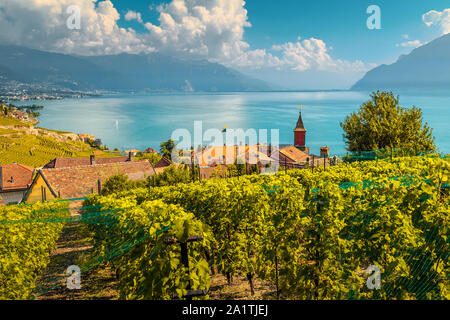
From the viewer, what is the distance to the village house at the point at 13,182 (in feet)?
153

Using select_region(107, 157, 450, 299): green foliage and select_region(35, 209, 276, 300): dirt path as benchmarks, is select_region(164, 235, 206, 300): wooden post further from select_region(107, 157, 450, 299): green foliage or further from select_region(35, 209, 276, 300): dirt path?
select_region(35, 209, 276, 300): dirt path

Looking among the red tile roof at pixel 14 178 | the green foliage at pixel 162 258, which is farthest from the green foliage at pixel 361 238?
the red tile roof at pixel 14 178

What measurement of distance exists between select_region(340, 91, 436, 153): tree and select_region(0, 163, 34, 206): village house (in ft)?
161

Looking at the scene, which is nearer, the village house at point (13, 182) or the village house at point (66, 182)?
the village house at point (66, 182)

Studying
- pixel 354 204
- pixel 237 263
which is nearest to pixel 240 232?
pixel 237 263

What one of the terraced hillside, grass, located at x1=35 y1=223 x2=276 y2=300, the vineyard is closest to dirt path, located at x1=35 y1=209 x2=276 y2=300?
grass, located at x1=35 y1=223 x2=276 y2=300

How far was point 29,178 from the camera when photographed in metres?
48.6

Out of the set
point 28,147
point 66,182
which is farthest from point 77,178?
point 28,147

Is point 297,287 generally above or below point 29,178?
above

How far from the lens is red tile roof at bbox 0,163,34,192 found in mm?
47375

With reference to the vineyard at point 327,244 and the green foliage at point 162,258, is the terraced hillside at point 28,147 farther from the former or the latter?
the vineyard at point 327,244

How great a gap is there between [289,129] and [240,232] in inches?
6591

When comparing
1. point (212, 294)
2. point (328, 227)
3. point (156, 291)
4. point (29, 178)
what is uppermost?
point (328, 227)
